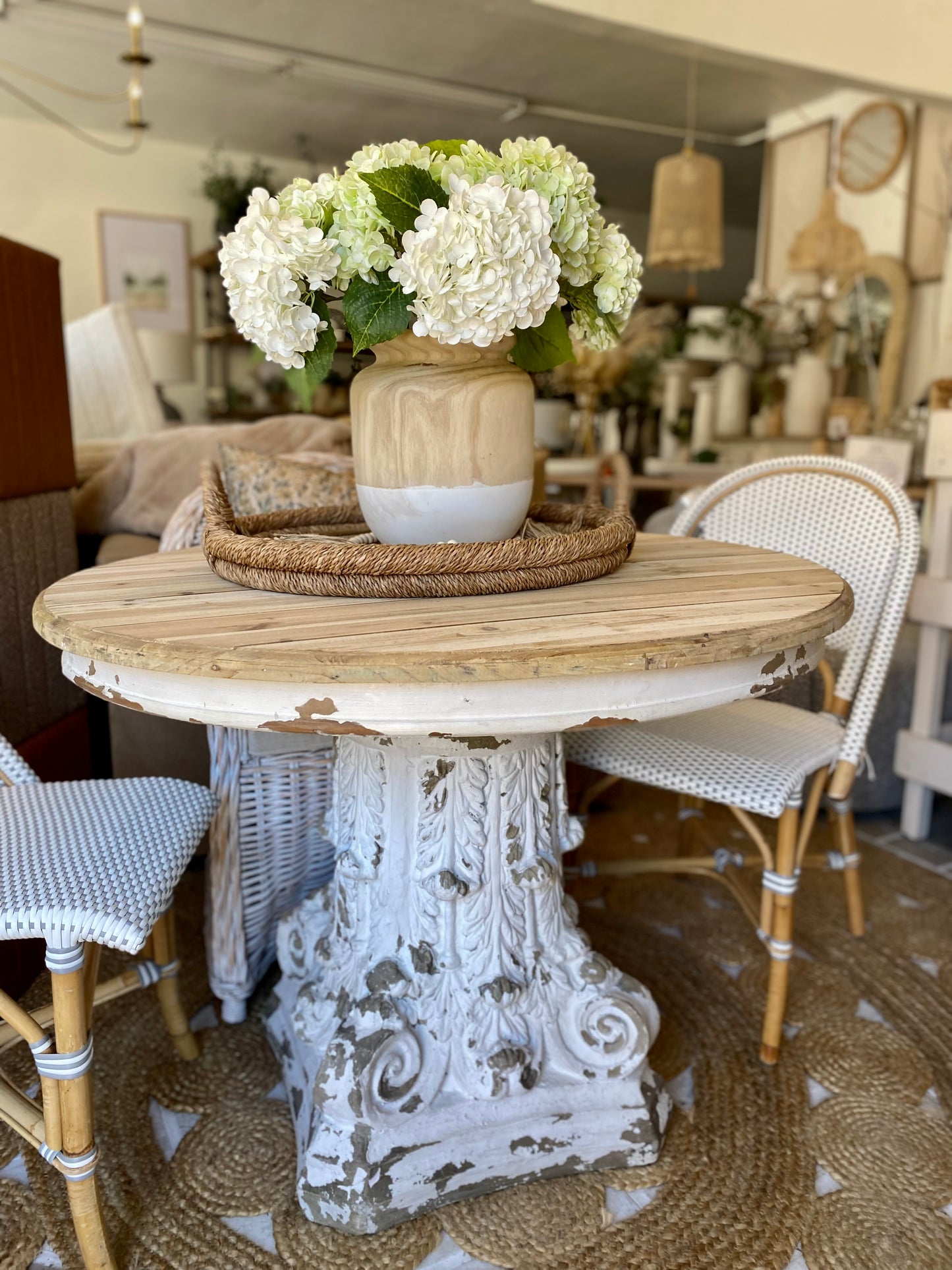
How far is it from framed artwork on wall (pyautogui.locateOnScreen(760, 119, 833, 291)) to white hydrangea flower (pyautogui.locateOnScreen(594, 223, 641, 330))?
4.69 metres

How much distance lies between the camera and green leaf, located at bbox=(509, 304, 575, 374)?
3.56 ft

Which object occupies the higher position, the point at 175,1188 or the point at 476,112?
the point at 476,112

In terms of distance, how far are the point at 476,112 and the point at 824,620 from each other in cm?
594

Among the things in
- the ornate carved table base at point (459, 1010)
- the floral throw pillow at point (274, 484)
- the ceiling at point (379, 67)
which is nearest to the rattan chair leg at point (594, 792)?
the ornate carved table base at point (459, 1010)

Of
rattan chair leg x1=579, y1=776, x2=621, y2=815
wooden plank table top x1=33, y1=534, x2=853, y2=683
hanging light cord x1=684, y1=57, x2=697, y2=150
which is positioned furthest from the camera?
hanging light cord x1=684, y1=57, x2=697, y2=150

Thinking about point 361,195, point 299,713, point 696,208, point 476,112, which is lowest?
point 299,713

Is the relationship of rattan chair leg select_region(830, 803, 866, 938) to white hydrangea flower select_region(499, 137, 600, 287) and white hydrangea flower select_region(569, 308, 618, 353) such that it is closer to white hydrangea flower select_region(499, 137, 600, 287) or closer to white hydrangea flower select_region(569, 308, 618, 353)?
white hydrangea flower select_region(569, 308, 618, 353)

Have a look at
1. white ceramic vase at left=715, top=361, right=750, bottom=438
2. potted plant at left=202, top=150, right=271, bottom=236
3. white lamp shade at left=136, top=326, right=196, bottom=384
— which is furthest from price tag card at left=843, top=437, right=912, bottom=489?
potted plant at left=202, top=150, right=271, bottom=236

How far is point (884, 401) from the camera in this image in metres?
4.67

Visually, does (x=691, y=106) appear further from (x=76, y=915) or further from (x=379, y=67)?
(x=76, y=915)

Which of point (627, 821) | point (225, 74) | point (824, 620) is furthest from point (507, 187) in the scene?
point (225, 74)

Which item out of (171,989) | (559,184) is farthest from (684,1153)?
(559,184)

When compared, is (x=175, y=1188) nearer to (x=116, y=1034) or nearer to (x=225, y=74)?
(x=116, y=1034)

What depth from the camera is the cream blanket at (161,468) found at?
200 cm
